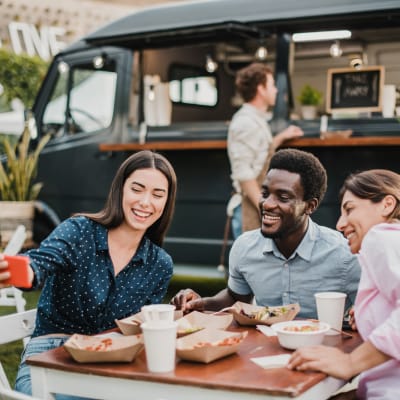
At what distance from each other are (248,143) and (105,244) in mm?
3209

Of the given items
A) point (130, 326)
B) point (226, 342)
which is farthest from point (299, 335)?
point (130, 326)

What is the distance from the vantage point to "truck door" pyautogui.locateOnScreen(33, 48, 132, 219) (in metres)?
7.32

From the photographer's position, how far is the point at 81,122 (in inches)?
298

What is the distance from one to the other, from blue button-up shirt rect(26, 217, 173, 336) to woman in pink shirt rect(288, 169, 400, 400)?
83 cm

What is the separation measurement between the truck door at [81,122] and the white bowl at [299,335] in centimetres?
497

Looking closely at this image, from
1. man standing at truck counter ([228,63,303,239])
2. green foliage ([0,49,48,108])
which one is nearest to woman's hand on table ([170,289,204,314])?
man standing at truck counter ([228,63,303,239])

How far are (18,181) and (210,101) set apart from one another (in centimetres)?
212

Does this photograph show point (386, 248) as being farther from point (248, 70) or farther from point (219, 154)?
point (219, 154)

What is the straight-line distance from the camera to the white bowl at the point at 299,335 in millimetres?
2314

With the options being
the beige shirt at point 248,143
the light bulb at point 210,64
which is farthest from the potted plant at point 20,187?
the beige shirt at point 248,143

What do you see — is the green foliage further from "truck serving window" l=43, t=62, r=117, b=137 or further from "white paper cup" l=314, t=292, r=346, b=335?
"white paper cup" l=314, t=292, r=346, b=335

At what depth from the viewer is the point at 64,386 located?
2242 millimetres

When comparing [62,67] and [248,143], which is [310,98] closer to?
[248,143]

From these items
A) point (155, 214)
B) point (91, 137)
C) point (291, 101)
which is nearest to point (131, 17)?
point (91, 137)
